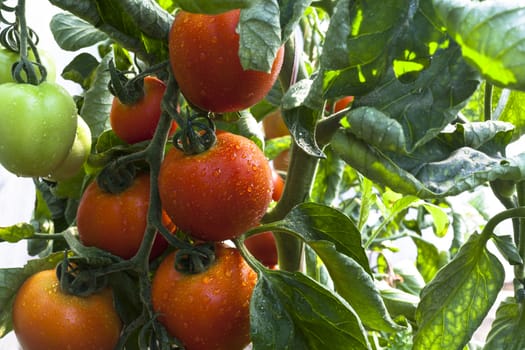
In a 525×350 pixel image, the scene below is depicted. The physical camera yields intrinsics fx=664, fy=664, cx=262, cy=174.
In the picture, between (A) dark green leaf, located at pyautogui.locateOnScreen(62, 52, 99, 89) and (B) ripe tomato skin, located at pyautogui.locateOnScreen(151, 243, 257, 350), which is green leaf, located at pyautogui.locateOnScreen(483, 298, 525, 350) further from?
(A) dark green leaf, located at pyautogui.locateOnScreen(62, 52, 99, 89)

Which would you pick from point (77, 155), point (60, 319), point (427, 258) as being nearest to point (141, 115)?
point (77, 155)

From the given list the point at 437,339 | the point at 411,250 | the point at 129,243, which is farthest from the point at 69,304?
the point at 411,250

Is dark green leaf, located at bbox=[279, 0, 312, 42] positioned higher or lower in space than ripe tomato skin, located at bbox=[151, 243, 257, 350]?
higher

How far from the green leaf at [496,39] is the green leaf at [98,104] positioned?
0.39 meters

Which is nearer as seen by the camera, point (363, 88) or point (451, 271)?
point (363, 88)

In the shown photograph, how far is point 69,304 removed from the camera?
49 centimetres

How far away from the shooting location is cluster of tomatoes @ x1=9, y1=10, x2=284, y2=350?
1.37 feet

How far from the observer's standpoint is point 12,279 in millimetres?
522

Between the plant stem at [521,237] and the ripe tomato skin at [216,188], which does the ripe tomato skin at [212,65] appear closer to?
the ripe tomato skin at [216,188]

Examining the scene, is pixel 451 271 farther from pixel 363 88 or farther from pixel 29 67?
pixel 29 67

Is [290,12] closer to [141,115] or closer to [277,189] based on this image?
[141,115]

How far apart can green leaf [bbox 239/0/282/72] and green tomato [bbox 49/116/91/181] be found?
0.22m

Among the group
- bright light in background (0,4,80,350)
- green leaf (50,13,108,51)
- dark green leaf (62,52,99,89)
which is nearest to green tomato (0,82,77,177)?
green leaf (50,13,108,51)

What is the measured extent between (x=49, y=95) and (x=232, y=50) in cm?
13
